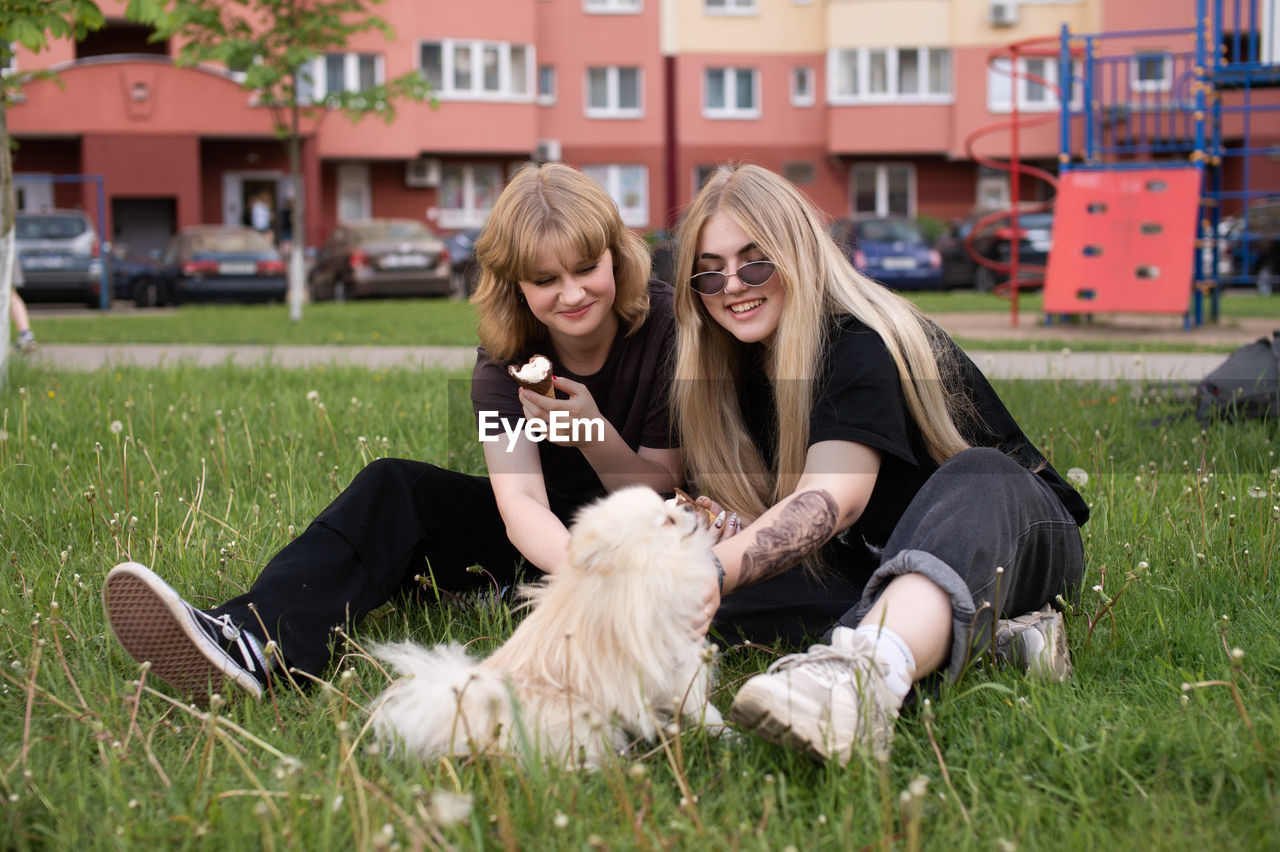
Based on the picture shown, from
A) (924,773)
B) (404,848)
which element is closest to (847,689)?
(924,773)

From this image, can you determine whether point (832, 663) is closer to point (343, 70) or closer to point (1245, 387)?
point (1245, 387)

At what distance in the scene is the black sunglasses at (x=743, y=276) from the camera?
281 centimetres

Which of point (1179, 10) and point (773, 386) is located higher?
Result: point (1179, 10)

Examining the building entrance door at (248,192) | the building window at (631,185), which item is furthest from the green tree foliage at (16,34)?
the building window at (631,185)

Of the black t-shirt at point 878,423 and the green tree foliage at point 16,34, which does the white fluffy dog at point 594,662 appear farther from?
the green tree foliage at point 16,34

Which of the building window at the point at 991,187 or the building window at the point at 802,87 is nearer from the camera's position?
the building window at the point at 991,187

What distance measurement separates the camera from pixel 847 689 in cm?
A: 221

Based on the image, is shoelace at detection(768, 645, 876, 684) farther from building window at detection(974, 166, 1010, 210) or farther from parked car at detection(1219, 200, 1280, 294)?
building window at detection(974, 166, 1010, 210)

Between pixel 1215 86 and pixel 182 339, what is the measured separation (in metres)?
10.3

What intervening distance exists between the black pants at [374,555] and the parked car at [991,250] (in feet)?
65.8

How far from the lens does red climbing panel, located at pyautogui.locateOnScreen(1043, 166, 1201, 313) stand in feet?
37.4

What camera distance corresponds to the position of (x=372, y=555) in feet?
9.73

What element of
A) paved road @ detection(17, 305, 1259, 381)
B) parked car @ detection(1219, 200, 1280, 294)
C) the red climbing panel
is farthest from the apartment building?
paved road @ detection(17, 305, 1259, 381)

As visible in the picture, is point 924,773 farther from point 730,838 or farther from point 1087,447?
point 1087,447
